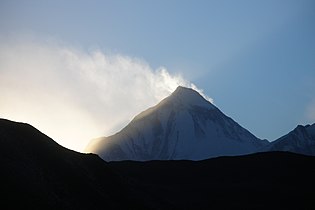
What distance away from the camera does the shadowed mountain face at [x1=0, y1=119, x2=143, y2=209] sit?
163 ft

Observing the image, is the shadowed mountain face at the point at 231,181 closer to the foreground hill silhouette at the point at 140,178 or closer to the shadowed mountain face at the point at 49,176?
the foreground hill silhouette at the point at 140,178

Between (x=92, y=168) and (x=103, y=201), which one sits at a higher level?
(x=92, y=168)

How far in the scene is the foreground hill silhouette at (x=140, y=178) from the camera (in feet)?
174

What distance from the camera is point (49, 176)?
57.5 m

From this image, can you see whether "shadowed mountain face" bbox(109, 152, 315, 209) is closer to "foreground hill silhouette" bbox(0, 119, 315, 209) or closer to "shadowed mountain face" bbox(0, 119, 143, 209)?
"foreground hill silhouette" bbox(0, 119, 315, 209)

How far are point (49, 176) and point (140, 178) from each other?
45496 mm

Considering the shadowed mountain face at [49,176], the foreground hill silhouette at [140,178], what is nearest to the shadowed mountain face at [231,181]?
the foreground hill silhouette at [140,178]

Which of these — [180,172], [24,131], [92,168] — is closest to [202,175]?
[180,172]

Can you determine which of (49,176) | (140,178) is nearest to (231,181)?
(140,178)

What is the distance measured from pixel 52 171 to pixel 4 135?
741 cm

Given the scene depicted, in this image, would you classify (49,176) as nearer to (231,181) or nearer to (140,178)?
(140,178)

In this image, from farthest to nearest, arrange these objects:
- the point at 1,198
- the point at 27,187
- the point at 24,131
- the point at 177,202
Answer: the point at 177,202, the point at 24,131, the point at 27,187, the point at 1,198

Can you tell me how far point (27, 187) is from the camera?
5088cm

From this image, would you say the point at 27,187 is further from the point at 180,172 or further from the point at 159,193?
the point at 180,172
